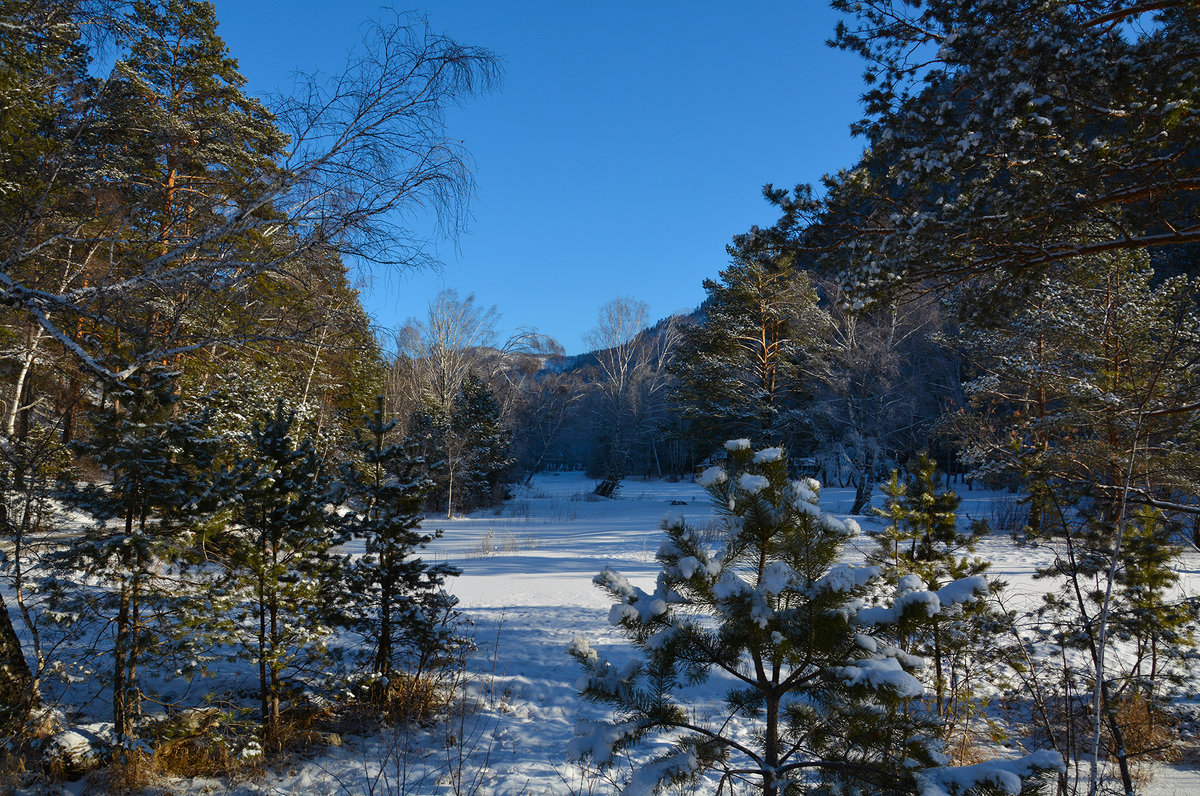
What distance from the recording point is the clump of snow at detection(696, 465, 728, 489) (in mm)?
2118

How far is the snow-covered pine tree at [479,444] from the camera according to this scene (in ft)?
74.4

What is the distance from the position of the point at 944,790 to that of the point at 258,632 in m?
4.07

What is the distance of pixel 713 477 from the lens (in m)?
2.13

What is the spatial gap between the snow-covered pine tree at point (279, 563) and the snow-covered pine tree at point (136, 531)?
0.31 m

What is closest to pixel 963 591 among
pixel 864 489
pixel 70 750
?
pixel 70 750

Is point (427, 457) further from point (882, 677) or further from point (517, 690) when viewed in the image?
point (882, 677)

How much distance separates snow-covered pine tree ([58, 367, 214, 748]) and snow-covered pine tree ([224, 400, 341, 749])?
0.31 m

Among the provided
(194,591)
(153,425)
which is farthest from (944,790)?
(153,425)

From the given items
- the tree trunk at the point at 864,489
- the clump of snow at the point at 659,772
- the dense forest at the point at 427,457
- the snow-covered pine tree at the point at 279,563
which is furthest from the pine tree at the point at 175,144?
the tree trunk at the point at 864,489

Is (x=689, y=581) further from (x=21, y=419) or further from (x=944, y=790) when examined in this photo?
(x=21, y=419)

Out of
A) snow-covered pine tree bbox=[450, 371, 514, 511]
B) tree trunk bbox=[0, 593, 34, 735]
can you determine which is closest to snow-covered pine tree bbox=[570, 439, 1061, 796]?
tree trunk bbox=[0, 593, 34, 735]

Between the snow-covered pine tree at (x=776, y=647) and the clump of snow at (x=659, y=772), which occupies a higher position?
the snow-covered pine tree at (x=776, y=647)

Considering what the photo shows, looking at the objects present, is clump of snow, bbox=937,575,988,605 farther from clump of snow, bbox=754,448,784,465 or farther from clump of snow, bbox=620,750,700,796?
clump of snow, bbox=620,750,700,796

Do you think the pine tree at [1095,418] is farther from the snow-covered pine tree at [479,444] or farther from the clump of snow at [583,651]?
the snow-covered pine tree at [479,444]
